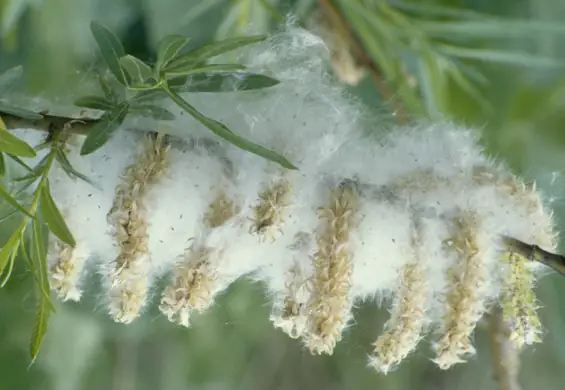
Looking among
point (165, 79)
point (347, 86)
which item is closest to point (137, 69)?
point (165, 79)

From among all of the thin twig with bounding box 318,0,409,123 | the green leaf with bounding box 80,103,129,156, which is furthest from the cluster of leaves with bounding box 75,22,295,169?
the thin twig with bounding box 318,0,409,123

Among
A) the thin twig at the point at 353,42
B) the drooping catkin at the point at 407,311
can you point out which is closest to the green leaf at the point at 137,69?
the drooping catkin at the point at 407,311

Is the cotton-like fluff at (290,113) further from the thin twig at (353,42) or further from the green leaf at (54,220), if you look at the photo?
the thin twig at (353,42)

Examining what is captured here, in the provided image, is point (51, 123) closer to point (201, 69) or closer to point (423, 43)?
point (201, 69)

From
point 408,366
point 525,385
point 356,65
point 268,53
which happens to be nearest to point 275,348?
point 408,366

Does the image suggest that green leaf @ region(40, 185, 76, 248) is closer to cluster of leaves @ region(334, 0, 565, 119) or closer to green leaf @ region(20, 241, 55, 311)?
green leaf @ region(20, 241, 55, 311)

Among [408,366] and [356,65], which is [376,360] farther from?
[408,366]

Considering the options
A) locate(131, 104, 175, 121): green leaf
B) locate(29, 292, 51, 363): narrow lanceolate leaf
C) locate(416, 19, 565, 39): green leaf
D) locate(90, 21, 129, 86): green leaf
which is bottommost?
locate(29, 292, 51, 363): narrow lanceolate leaf
